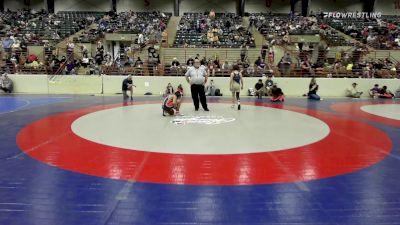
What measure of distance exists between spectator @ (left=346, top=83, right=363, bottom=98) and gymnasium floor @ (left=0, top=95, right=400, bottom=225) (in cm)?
767

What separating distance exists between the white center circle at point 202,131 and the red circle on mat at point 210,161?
304mm

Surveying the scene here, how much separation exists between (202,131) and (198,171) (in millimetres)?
2654

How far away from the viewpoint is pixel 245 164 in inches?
214

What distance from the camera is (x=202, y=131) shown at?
25.4 ft

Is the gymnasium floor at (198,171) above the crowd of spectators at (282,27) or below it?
below

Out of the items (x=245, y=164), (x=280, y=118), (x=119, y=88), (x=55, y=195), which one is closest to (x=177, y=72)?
(x=119, y=88)

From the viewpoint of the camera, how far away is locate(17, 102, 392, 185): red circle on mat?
4.92 metres

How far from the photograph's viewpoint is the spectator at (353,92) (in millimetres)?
16575

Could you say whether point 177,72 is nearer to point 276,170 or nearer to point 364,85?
point 364,85

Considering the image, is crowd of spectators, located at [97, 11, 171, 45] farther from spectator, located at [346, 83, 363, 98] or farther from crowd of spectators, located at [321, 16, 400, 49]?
crowd of spectators, located at [321, 16, 400, 49]

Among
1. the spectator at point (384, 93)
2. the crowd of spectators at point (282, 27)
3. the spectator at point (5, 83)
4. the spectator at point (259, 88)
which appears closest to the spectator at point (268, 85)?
the spectator at point (259, 88)

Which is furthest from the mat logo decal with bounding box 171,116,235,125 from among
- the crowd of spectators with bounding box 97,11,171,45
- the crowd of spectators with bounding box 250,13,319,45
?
the crowd of spectators with bounding box 250,13,319,45

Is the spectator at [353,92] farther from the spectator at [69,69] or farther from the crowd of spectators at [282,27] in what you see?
the spectator at [69,69]

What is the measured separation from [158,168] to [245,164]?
4.31 feet
